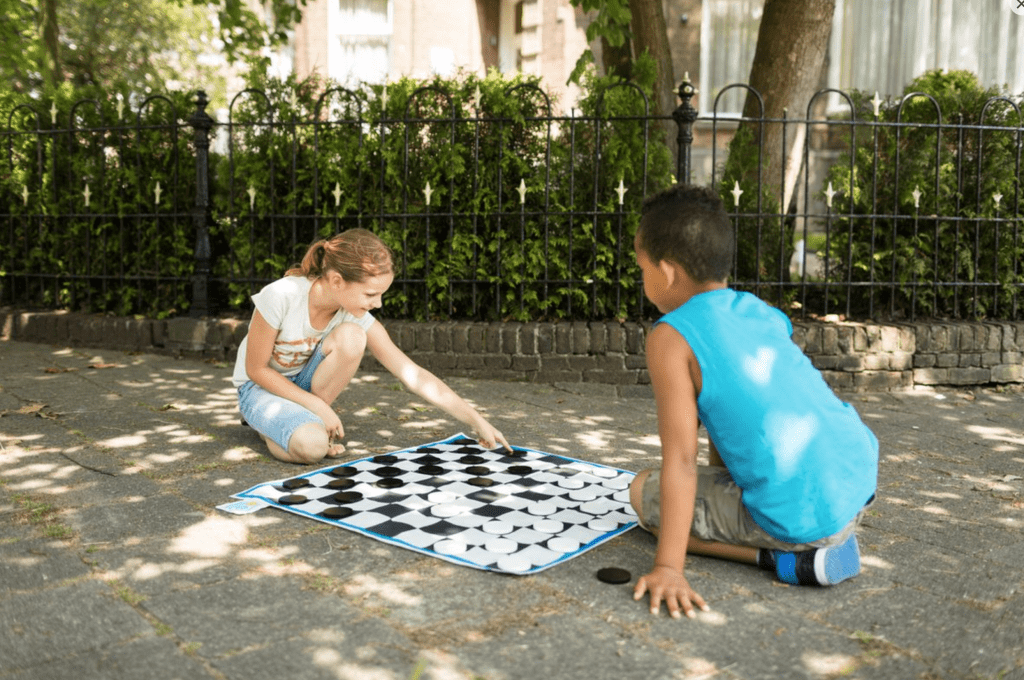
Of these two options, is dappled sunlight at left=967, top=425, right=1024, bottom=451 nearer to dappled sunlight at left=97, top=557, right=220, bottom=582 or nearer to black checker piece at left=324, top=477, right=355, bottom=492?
black checker piece at left=324, top=477, right=355, bottom=492

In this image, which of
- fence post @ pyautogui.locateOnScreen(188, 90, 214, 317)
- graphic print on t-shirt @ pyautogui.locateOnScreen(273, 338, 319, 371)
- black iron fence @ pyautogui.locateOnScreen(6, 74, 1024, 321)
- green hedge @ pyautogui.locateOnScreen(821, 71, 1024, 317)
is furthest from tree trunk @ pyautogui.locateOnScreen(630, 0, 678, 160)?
graphic print on t-shirt @ pyautogui.locateOnScreen(273, 338, 319, 371)

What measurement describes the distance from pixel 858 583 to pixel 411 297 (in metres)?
4.64

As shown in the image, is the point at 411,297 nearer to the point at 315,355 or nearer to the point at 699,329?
the point at 315,355

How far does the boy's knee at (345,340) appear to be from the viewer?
4621mm

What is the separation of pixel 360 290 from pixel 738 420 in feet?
6.45

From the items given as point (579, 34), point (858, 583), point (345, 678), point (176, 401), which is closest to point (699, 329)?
point (858, 583)

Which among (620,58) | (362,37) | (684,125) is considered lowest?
(684,125)

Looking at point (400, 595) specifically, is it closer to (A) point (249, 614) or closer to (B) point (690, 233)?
(A) point (249, 614)

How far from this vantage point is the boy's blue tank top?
2.86 metres

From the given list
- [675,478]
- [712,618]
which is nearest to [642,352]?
[675,478]

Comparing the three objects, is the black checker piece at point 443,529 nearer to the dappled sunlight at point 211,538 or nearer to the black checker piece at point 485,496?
the black checker piece at point 485,496

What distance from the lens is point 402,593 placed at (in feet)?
9.35

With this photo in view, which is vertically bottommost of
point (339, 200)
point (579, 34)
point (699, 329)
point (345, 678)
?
point (345, 678)

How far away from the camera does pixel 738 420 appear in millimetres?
2881
